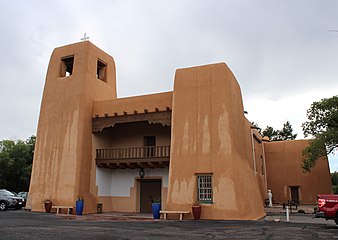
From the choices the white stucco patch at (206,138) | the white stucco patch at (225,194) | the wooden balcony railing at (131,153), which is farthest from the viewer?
the wooden balcony railing at (131,153)

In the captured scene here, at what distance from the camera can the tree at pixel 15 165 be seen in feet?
118

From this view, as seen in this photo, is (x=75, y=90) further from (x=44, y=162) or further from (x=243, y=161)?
(x=243, y=161)

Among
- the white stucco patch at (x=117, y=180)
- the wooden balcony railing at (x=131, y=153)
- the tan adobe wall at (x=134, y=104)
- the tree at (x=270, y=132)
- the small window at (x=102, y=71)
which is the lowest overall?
the white stucco patch at (x=117, y=180)

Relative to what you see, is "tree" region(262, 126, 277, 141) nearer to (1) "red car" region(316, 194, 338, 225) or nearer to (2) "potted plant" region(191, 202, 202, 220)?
(2) "potted plant" region(191, 202, 202, 220)

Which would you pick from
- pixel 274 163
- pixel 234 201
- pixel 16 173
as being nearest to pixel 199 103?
pixel 234 201

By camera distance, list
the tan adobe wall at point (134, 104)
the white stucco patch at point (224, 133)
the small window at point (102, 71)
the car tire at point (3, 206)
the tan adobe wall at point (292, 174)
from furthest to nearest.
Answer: the tan adobe wall at point (292, 174) → the small window at point (102, 71) → the car tire at point (3, 206) → the tan adobe wall at point (134, 104) → the white stucco patch at point (224, 133)

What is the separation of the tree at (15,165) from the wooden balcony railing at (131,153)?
19.9 meters

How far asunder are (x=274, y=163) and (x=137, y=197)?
1425 cm

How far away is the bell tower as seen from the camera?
1880 cm

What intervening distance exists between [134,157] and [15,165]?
2306cm

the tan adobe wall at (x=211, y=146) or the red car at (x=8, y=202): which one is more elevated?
the tan adobe wall at (x=211, y=146)

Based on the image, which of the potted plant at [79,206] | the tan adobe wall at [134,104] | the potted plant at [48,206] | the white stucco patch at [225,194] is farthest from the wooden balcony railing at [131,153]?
the white stucco patch at [225,194]

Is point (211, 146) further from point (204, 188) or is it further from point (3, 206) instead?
point (3, 206)

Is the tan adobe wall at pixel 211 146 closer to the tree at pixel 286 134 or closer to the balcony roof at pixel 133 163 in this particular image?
the balcony roof at pixel 133 163
